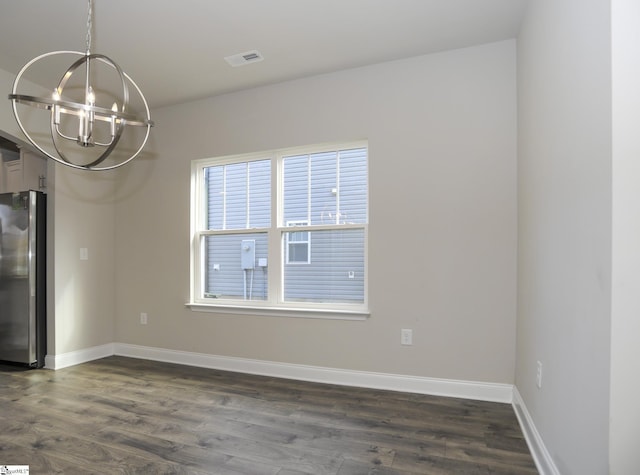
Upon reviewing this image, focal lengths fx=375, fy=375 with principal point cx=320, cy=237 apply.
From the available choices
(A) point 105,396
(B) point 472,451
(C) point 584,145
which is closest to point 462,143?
(C) point 584,145

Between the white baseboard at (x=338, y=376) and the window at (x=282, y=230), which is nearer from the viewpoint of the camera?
the white baseboard at (x=338, y=376)

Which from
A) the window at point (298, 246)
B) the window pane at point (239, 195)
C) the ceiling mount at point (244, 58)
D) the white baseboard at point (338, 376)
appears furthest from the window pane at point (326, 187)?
the white baseboard at point (338, 376)

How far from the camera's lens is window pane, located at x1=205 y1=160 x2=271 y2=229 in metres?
3.82

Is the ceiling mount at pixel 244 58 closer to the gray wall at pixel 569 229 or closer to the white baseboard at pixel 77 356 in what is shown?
the gray wall at pixel 569 229

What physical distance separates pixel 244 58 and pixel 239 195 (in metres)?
1.34

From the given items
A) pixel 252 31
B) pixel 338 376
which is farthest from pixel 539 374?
pixel 252 31

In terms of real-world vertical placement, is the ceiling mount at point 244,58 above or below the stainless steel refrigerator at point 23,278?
above

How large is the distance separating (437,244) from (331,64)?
181 cm

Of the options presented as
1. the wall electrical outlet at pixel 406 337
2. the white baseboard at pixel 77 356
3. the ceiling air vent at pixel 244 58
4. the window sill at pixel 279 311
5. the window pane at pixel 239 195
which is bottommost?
the white baseboard at pixel 77 356

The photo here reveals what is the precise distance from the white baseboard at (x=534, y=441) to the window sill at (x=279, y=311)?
127cm

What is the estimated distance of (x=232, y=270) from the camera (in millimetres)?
3959

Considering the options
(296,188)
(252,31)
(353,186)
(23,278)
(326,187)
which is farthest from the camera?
(23,278)

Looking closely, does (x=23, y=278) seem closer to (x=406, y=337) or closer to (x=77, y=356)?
(x=77, y=356)

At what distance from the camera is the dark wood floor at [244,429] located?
80.8 inches
